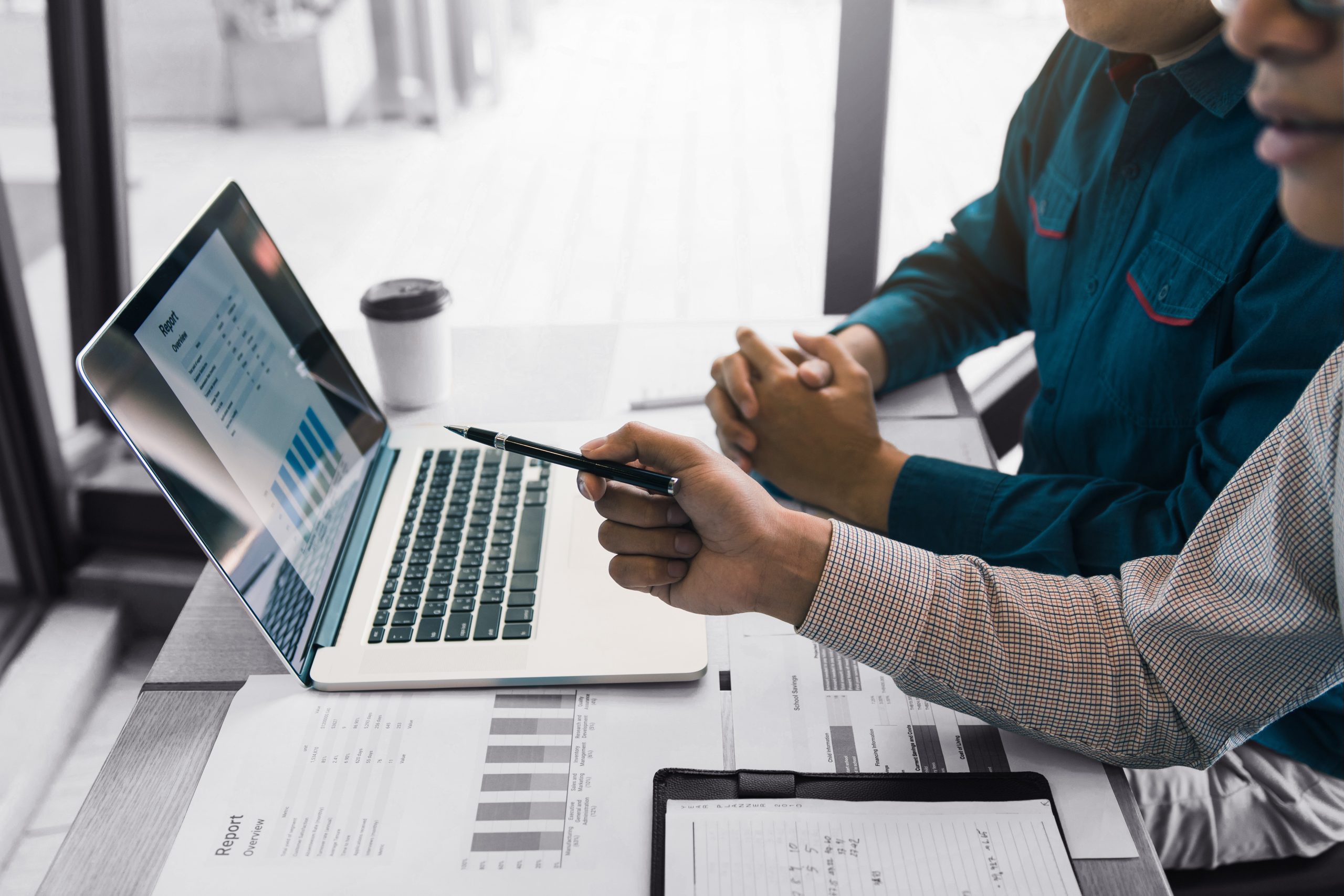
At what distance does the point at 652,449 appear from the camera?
28.0 inches

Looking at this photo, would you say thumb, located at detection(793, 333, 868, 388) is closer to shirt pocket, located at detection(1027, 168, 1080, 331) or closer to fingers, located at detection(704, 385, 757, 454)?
fingers, located at detection(704, 385, 757, 454)

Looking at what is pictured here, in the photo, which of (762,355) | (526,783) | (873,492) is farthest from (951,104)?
(526,783)

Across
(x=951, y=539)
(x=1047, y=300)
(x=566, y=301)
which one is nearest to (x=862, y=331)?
(x=1047, y=300)

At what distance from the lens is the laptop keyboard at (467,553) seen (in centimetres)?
79

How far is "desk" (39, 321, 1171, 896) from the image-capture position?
0.62m

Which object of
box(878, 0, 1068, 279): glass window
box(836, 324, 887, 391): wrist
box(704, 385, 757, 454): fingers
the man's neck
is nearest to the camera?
the man's neck

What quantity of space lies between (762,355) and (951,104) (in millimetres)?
1378

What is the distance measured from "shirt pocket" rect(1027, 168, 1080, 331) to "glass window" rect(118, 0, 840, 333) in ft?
2.95

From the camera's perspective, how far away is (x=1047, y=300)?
113 cm

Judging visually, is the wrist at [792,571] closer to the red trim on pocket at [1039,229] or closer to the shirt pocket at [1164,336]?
the shirt pocket at [1164,336]

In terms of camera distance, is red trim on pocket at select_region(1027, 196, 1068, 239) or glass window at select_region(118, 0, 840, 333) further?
glass window at select_region(118, 0, 840, 333)

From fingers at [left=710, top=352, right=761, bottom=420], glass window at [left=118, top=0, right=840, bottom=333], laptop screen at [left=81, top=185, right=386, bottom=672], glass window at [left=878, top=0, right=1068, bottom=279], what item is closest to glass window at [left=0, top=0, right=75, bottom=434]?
glass window at [left=118, top=0, right=840, bottom=333]

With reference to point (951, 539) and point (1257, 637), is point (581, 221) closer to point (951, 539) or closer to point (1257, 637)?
point (951, 539)

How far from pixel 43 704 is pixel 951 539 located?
1.65 meters
